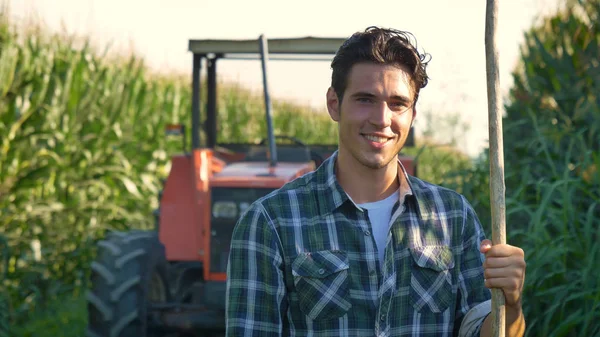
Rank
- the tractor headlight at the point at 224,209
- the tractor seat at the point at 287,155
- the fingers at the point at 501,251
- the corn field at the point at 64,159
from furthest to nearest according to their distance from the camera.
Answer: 1. the corn field at the point at 64,159
2. the tractor seat at the point at 287,155
3. the tractor headlight at the point at 224,209
4. the fingers at the point at 501,251

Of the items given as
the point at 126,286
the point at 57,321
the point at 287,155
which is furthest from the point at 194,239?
the point at 57,321

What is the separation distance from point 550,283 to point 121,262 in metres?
2.30

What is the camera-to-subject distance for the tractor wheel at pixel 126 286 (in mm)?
5164

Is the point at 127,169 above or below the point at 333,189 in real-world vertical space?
above

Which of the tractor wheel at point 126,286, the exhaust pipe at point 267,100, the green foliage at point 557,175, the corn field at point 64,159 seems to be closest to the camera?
the green foliage at point 557,175

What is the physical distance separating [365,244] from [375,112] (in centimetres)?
30

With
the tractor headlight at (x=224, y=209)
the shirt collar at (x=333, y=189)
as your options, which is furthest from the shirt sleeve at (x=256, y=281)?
the tractor headlight at (x=224, y=209)

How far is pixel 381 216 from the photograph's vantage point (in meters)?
2.31

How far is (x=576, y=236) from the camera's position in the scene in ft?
15.0

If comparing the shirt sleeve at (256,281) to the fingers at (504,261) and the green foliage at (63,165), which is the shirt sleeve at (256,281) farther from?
the green foliage at (63,165)

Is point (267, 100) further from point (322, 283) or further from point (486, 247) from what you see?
point (486, 247)

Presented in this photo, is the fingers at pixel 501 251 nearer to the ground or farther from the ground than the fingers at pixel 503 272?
farther from the ground

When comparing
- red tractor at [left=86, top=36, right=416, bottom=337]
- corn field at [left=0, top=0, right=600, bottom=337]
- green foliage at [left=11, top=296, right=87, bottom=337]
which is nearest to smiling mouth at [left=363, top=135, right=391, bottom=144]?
corn field at [left=0, top=0, right=600, bottom=337]

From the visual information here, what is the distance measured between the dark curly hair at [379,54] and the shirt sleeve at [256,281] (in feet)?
A: 1.22
